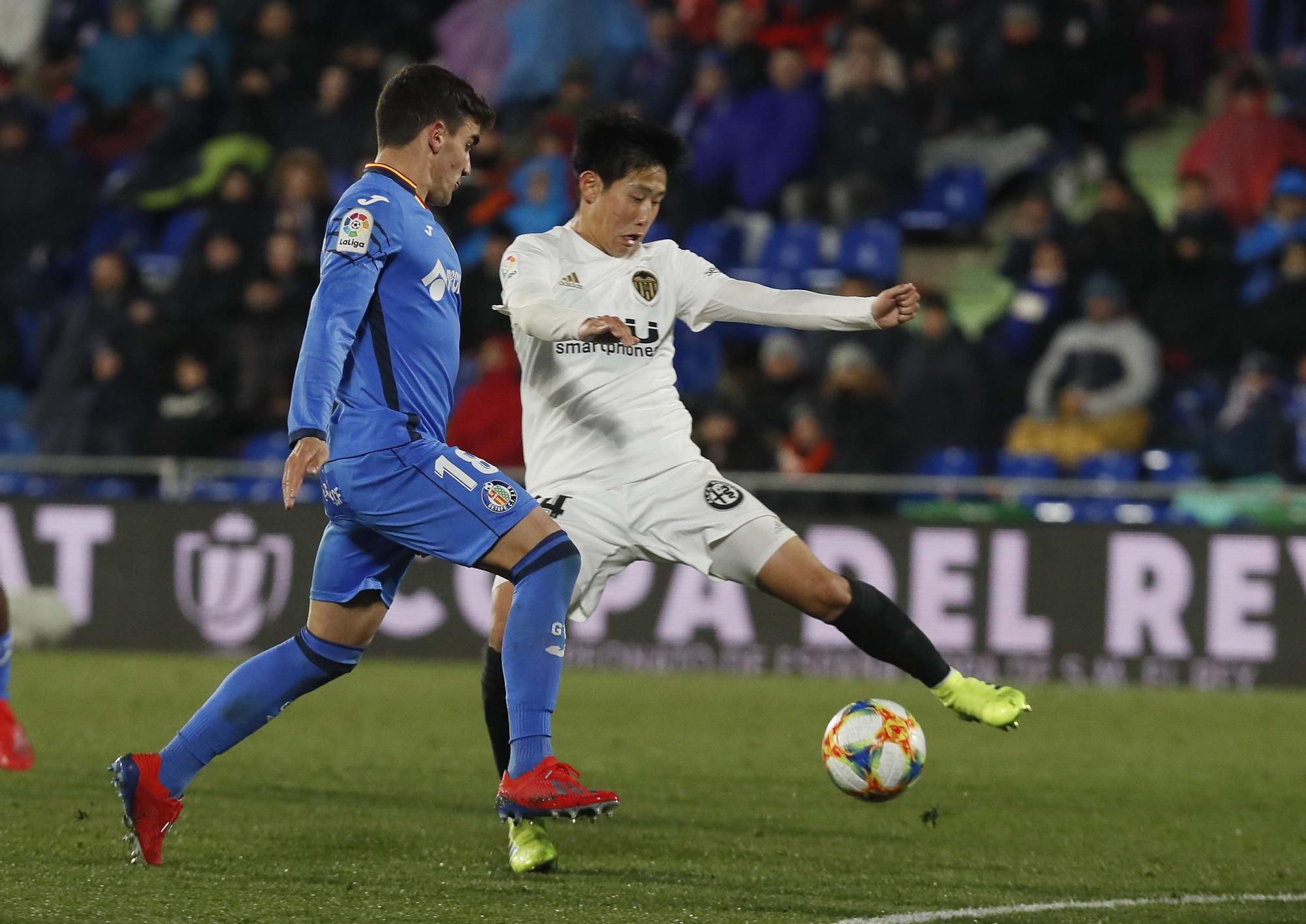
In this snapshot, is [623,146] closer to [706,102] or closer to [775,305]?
[775,305]

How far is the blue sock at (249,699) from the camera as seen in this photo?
5.18 metres

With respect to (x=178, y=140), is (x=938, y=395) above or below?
below

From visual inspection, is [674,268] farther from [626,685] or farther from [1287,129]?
[1287,129]

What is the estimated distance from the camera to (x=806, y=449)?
40.5 ft

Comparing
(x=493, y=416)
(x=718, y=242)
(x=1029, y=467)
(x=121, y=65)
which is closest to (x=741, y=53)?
(x=718, y=242)

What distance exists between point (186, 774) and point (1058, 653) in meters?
7.46

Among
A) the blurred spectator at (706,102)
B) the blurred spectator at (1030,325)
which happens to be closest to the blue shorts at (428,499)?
the blurred spectator at (1030,325)

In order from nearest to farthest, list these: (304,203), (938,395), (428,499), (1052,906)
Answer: (1052,906)
(428,499)
(938,395)
(304,203)

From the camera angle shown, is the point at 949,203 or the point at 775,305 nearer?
the point at 775,305

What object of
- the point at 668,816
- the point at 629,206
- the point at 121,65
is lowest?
the point at 668,816

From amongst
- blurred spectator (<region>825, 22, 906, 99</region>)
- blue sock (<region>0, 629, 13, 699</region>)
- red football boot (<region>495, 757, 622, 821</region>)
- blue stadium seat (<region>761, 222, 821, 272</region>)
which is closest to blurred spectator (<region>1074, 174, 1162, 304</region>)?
blue stadium seat (<region>761, 222, 821, 272</region>)

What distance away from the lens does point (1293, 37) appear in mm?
16375

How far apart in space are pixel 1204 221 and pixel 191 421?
728cm

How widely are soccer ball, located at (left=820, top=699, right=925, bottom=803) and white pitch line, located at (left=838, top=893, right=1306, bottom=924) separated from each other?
85cm
